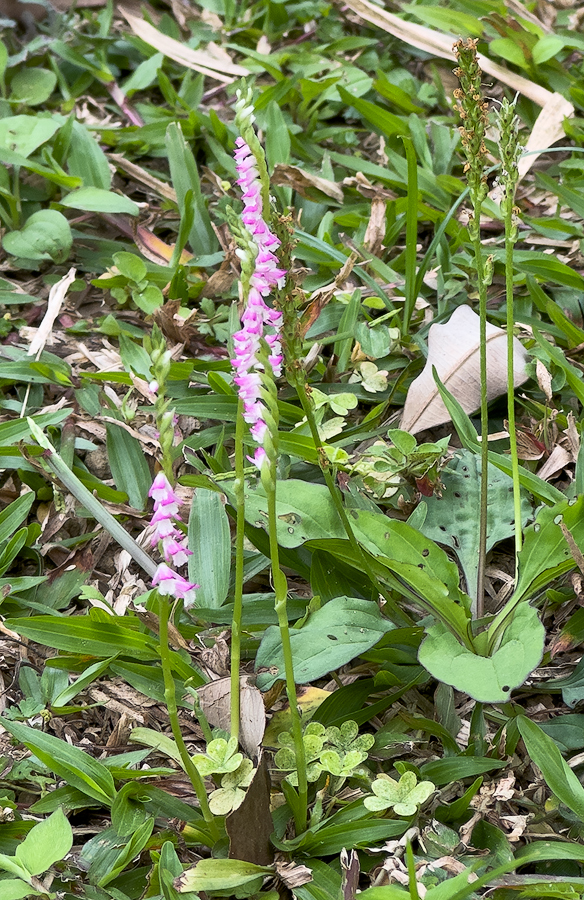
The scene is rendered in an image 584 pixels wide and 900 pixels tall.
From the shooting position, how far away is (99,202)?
2.76 m

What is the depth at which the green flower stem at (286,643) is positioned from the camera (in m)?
1.21

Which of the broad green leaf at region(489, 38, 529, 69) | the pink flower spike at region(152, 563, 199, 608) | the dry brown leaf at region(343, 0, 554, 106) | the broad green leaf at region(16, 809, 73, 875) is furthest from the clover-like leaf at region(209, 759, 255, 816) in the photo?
the broad green leaf at region(489, 38, 529, 69)

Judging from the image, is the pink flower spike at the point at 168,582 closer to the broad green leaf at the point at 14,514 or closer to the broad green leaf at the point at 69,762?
the broad green leaf at the point at 69,762

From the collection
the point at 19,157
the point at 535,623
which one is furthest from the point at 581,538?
the point at 19,157

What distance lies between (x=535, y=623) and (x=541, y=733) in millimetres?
203

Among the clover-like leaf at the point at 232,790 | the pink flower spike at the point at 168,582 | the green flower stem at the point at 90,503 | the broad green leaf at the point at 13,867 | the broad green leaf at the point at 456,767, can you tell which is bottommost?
the broad green leaf at the point at 13,867

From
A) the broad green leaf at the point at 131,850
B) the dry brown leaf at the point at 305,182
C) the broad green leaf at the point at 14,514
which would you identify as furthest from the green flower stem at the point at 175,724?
the dry brown leaf at the point at 305,182

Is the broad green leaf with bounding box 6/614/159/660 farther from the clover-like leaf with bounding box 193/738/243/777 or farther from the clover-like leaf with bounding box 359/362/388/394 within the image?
the clover-like leaf with bounding box 359/362/388/394

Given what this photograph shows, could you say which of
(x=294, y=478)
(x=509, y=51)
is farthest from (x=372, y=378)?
(x=509, y=51)

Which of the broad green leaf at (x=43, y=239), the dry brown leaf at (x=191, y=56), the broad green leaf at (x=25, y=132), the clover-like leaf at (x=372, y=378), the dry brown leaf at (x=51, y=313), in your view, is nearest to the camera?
the clover-like leaf at (x=372, y=378)

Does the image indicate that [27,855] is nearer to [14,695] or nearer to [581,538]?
[14,695]

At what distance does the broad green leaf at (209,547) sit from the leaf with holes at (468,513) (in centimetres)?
43

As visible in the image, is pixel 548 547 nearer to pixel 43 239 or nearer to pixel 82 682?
pixel 82 682

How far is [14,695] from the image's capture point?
5.96 feet
